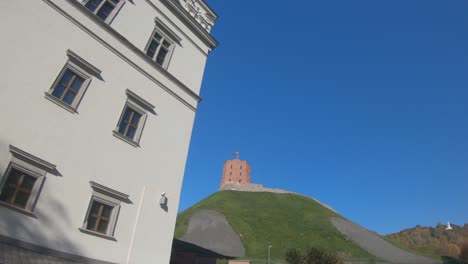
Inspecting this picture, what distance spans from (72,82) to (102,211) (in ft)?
15.4

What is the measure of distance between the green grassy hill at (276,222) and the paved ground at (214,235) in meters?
1.20

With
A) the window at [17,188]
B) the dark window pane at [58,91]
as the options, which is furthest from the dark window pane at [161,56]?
the window at [17,188]

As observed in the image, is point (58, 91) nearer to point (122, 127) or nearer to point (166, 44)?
point (122, 127)

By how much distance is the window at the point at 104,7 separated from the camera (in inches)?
498

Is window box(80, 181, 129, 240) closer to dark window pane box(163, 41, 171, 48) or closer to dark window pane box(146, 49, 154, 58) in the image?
dark window pane box(146, 49, 154, 58)

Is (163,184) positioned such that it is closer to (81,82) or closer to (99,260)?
(99,260)

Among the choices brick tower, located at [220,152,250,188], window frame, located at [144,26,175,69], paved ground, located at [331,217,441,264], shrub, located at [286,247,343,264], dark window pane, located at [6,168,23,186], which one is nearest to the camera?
dark window pane, located at [6,168,23,186]

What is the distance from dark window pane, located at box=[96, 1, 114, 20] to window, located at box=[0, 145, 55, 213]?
6.48 metres

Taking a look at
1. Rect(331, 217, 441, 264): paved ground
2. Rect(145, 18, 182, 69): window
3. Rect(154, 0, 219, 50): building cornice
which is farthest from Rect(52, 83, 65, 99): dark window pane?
Rect(331, 217, 441, 264): paved ground

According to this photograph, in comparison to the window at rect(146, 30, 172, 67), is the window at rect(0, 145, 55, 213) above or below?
below

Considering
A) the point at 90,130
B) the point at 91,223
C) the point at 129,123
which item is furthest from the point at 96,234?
the point at 129,123

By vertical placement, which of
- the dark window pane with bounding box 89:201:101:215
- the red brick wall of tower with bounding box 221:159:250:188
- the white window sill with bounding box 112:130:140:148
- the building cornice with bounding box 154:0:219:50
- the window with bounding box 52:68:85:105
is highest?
the red brick wall of tower with bounding box 221:159:250:188

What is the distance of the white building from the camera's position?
9312 mm

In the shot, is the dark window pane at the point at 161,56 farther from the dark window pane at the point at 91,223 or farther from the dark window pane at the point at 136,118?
the dark window pane at the point at 91,223
